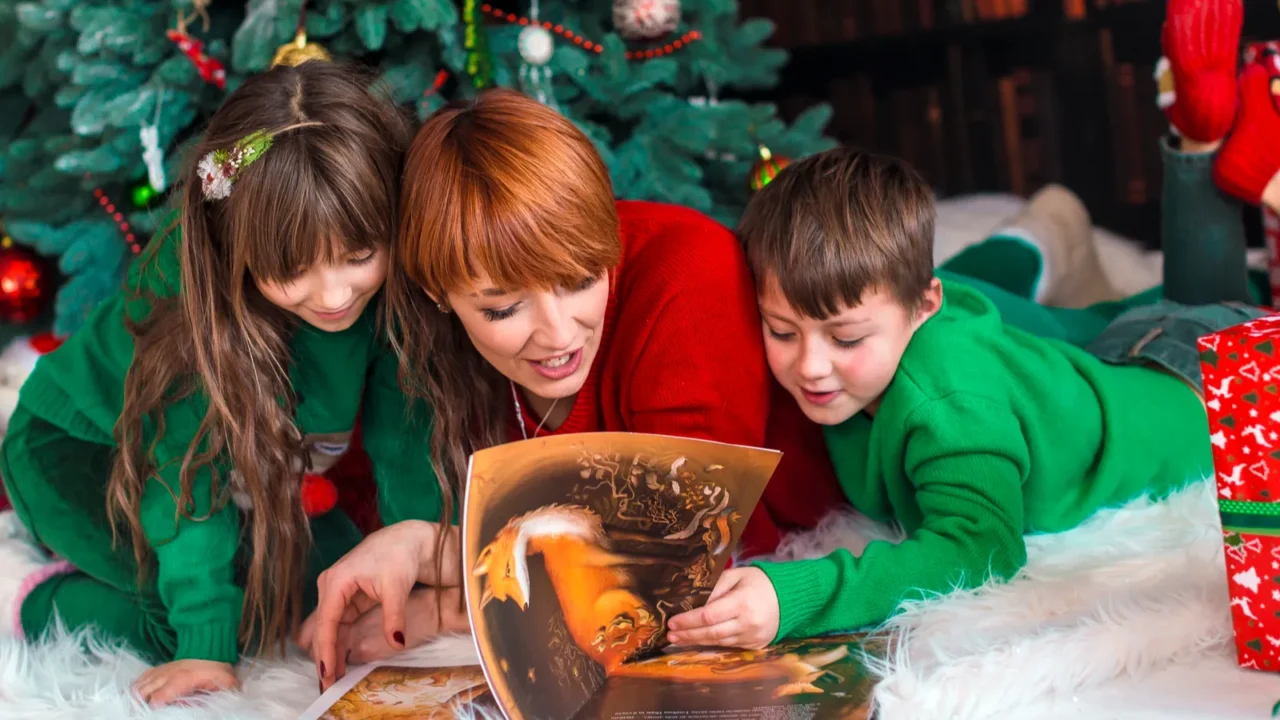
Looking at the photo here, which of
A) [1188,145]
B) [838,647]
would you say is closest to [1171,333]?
[1188,145]

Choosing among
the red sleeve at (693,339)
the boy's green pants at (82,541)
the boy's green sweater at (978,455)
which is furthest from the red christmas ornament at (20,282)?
the boy's green sweater at (978,455)

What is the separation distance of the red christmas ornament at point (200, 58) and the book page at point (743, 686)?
1.04m

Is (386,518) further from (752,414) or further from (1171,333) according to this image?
(1171,333)

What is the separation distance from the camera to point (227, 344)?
1.10 m

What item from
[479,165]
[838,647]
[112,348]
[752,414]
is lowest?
[838,647]

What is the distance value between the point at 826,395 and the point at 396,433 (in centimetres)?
45

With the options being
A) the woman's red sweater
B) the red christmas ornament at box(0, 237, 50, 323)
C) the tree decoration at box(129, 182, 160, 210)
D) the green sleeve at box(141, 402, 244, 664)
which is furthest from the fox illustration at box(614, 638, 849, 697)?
the red christmas ornament at box(0, 237, 50, 323)

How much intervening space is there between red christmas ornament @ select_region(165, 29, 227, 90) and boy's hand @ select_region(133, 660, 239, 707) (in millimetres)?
792

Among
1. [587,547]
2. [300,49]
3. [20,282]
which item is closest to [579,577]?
[587,547]

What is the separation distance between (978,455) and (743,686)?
353mm

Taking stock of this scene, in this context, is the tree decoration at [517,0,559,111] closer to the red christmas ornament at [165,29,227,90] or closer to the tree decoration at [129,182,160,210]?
the red christmas ornament at [165,29,227,90]

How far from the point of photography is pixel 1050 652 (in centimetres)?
90

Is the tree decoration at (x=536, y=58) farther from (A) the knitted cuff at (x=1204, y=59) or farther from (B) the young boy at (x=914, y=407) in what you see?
(A) the knitted cuff at (x=1204, y=59)

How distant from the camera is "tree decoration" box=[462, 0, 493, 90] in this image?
1.50 metres
